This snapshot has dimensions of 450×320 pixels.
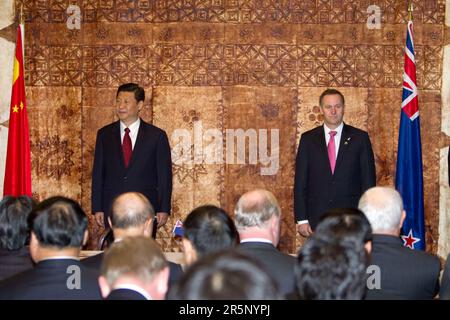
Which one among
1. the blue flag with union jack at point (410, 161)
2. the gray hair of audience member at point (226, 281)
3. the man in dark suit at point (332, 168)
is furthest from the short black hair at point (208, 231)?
the blue flag with union jack at point (410, 161)

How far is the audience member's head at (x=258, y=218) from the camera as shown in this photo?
12.1ft

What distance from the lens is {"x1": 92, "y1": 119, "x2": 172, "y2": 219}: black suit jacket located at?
255 inches

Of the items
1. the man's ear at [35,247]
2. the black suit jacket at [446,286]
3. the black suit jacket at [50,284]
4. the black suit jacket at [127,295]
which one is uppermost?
the man's ear at [35,247]

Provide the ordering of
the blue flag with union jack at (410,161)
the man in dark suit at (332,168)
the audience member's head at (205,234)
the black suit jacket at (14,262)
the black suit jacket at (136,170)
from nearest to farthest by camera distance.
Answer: the audience member's head at (205,234)
the black suit jacket at (14,262)
the man in dark suit at (332,168)
the black suit jacket at (136,170)
the blue flag with union jack at (410,161)

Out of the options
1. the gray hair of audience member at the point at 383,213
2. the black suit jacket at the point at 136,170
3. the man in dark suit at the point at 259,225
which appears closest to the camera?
the man in dark suit at the point at 259,225

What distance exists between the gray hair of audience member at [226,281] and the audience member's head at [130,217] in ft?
6.61

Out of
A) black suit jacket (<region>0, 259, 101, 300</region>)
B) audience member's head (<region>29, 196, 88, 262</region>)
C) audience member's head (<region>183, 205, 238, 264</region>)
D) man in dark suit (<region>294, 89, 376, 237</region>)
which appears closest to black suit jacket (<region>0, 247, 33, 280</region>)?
audience member's head (<region>29, 196, 88, 262</region>)

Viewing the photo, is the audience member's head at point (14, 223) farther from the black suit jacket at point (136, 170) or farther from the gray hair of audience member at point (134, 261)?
the black suit jacket at point (136, 170)

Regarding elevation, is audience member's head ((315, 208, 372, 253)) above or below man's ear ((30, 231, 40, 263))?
above

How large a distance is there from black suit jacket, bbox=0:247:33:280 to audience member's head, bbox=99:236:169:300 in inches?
58.1

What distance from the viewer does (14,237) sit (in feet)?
13.1

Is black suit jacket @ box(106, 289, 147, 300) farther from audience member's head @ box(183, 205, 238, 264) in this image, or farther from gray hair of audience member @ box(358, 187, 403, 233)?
gray hair of audience member @ box(358, 187, 403, 233)

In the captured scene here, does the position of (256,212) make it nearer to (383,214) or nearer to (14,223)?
(383,214)
